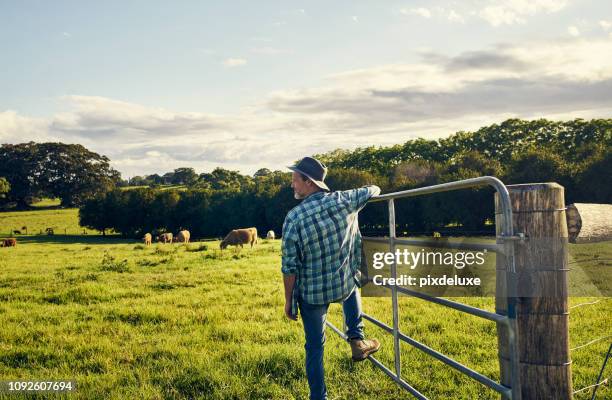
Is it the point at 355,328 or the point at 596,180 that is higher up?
the point at 596,180

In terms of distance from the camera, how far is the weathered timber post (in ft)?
9.87

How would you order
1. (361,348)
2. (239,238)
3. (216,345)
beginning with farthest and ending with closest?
1. (239,238)
2. (216,345)
3. (361,348)

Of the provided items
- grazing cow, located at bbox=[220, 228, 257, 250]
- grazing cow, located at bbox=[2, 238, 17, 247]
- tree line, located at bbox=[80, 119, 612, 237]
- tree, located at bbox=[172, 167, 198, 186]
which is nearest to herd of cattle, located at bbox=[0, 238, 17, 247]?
grazing cow, located at bbox=[2, 238, 17, 247]

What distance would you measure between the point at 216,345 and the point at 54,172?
13353cm

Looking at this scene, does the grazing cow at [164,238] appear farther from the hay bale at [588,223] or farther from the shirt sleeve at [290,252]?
the hay bale at [588,223]

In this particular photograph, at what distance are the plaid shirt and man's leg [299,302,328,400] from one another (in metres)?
0.12

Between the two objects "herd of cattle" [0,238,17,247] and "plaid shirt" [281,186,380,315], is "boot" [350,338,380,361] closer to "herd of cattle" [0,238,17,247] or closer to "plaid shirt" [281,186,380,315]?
"plaid shirt" [281,186,380,315]

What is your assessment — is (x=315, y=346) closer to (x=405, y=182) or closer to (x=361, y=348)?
(x=361, y=348)

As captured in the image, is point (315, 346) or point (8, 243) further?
point (8, 243)

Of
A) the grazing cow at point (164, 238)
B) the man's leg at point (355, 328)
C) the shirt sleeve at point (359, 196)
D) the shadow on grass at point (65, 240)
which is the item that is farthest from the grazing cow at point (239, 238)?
the shadow on grass at point (65, 240)

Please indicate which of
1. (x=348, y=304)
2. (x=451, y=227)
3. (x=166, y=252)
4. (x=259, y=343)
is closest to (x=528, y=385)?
(x=348, y=304)

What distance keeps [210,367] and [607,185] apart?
172 ft

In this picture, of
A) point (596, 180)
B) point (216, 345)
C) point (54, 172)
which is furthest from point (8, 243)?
point (54, 172)

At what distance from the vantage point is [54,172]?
408 ft
